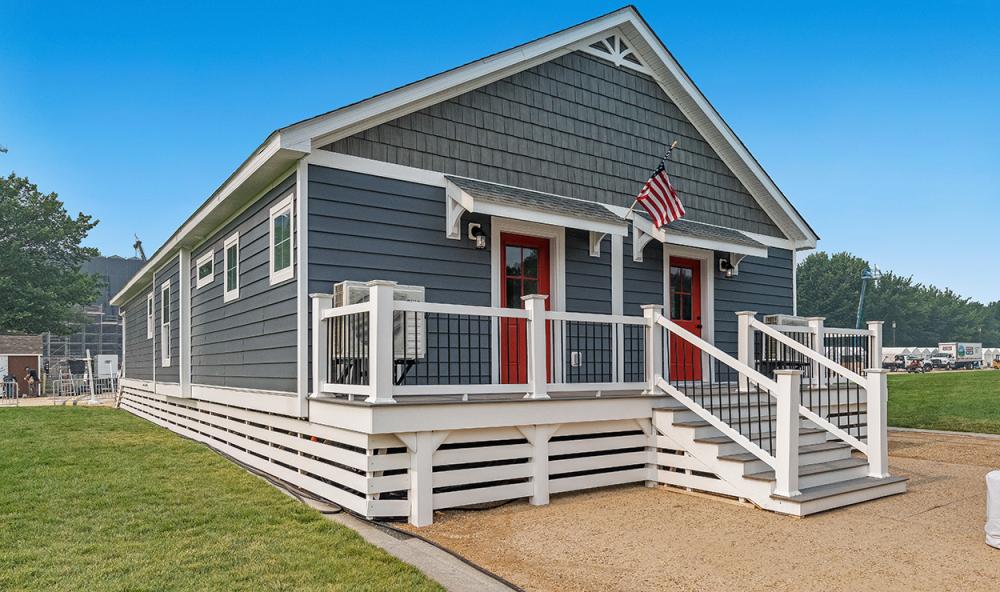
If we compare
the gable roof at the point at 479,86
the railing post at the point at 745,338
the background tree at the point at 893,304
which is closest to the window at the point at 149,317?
the gable roof at the point at 479,86

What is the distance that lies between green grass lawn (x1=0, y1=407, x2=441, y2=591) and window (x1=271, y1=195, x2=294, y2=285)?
6.72ft

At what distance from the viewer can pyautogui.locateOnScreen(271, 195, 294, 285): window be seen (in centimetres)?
676

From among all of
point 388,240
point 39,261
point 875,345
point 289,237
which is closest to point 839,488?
point 875,345

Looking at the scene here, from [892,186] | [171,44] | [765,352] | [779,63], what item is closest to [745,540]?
[765,352]

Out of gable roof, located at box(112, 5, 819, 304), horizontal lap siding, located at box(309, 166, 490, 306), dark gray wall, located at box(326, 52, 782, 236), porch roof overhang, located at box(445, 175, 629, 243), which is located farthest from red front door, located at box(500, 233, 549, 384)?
gable roof, located at box(112, 5, 819, 304)

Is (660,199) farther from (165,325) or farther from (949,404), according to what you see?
(949,404)

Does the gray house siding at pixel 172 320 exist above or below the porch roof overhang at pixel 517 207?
below

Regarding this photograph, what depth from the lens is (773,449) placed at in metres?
6.71

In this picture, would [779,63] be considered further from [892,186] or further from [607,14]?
[892,186]

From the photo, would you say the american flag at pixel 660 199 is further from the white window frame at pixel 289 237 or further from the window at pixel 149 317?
the window at pixel 149 317

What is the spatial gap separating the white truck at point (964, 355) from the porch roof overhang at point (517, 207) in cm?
5659

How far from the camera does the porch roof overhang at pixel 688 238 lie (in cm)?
845

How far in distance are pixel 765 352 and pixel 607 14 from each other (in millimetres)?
4778

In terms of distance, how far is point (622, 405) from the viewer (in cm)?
670
